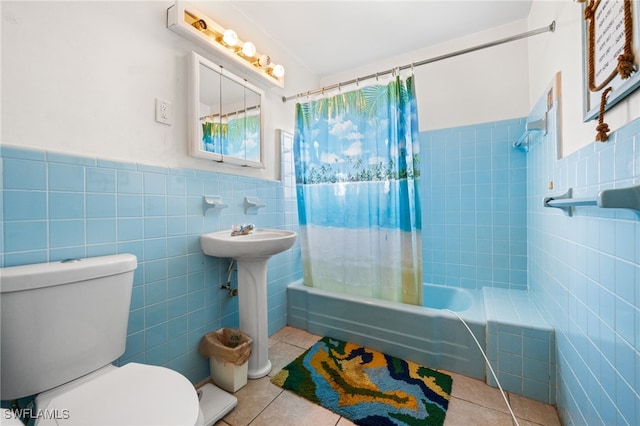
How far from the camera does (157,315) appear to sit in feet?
4.18

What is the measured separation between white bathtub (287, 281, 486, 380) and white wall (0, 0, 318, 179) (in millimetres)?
1276

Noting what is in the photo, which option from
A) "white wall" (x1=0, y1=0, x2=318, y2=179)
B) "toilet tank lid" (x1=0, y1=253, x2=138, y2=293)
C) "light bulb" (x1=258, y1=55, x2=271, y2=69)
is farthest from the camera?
"light bulb" (x1=258, y1=55, x2=271, y2=69)

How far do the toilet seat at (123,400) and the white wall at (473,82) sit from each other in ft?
7.77

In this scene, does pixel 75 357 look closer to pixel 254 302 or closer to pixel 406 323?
pixel 254 302

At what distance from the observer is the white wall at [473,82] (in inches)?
75.6

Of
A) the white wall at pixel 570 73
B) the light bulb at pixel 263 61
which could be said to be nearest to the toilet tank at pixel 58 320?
the light bulb at pixel 263 61

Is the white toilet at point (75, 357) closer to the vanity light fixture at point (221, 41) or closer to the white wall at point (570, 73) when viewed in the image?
the vanity light fixture at point (221, 41)

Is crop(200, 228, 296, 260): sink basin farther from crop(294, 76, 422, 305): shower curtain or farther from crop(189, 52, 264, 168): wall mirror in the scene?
crop(294, 76, 422, 305): shower curtain

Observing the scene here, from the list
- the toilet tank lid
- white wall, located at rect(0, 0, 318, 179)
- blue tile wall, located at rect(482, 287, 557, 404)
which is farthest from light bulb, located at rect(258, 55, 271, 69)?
blue tile wall, located at rect(482, 287, 557, 404)

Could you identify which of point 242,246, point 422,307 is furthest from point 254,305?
point 422,307

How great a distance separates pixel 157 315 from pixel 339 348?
1.17 metres

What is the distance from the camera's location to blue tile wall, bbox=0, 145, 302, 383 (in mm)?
901

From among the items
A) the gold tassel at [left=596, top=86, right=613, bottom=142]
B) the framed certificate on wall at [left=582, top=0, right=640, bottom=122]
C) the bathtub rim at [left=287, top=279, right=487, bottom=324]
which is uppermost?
the framed certificate on wall at [left=582, top=0, right=640, bottom=122]

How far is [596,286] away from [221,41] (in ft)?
6.90
